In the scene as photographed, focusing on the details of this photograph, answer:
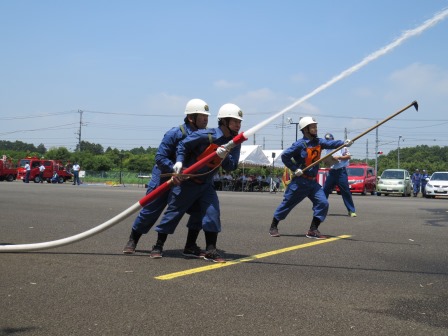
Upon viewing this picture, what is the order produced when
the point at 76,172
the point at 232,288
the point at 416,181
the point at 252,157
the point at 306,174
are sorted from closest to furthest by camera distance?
the point at 232,288 → the point at 306,174 → the point at 252,157 → the point at 416,181 → the point at 76,172

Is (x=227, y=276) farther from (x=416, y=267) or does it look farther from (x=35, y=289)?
(x=416, y=267)

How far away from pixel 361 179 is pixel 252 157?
674cm

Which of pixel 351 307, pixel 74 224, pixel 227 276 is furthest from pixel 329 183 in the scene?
pixel 351 307

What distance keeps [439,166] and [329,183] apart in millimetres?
86090

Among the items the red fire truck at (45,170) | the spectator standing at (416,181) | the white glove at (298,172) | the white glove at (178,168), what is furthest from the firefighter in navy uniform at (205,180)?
the red fire truck at (45,170)

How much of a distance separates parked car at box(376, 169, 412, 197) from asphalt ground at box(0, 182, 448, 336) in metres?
25.7

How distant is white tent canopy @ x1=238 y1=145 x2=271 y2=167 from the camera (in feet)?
109

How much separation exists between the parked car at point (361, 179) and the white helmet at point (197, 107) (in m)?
27.0

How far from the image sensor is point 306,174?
28.3 ft

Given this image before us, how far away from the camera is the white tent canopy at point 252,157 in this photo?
3322 centimetres

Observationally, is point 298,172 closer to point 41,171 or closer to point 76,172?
point 76,172

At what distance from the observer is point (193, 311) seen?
384cm

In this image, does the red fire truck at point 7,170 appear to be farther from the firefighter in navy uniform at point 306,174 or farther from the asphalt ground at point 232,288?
the firefighter in navy uniform at point 306,174

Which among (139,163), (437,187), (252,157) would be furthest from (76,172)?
(139,163)
